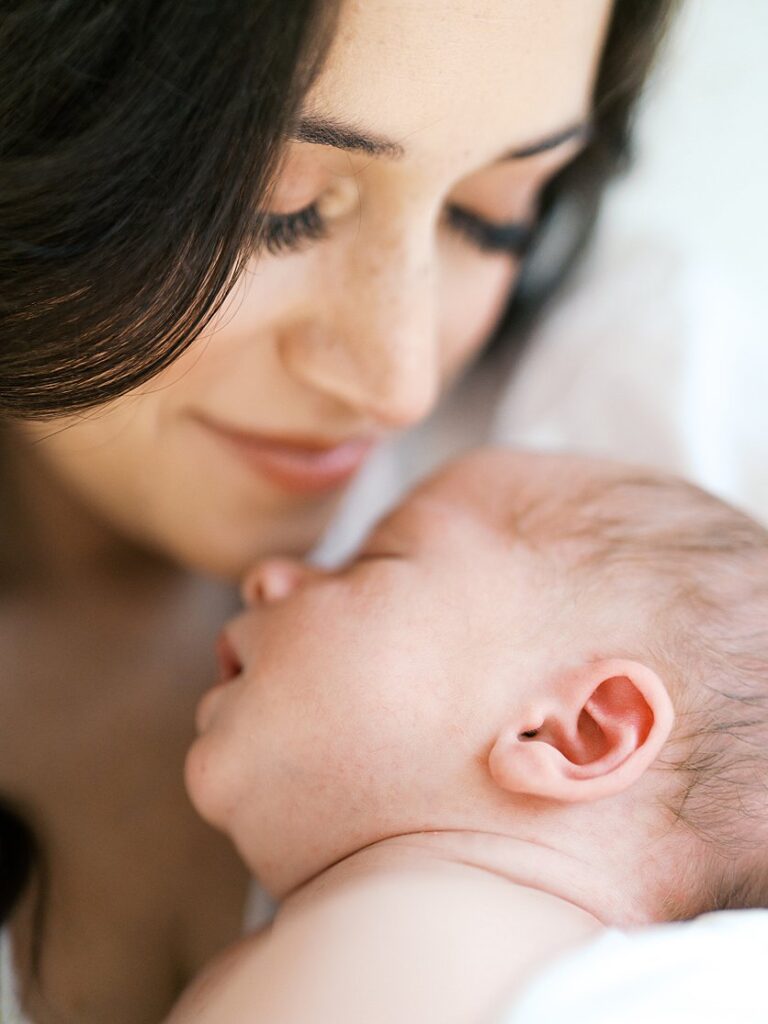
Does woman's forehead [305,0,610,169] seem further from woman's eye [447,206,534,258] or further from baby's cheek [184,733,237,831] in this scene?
baby's cheek [184,733,237,831]

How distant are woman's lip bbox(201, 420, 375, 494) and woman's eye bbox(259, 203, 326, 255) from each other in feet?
0.69

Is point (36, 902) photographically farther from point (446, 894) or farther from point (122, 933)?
point (446, 894)

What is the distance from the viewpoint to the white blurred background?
1.47m

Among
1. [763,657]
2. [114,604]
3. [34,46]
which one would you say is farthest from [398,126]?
[114,604]

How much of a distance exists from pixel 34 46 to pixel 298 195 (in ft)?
0.78

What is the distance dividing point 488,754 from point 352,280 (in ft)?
1.34

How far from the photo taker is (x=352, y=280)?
86cm

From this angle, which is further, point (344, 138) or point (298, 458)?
point (298, 458)

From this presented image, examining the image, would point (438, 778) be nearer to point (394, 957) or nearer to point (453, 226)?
point (394, 957)

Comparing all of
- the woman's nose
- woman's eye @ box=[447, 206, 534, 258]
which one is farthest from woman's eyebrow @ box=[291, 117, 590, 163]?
woman's eye @ box=[447, 206, 534, 258]

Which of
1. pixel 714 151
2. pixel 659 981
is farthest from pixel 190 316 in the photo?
pixel 714 151

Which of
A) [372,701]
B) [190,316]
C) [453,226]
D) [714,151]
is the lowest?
[372,701]

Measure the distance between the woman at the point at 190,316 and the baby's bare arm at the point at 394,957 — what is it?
0.99ft

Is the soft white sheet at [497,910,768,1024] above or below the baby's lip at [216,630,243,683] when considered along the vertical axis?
below
